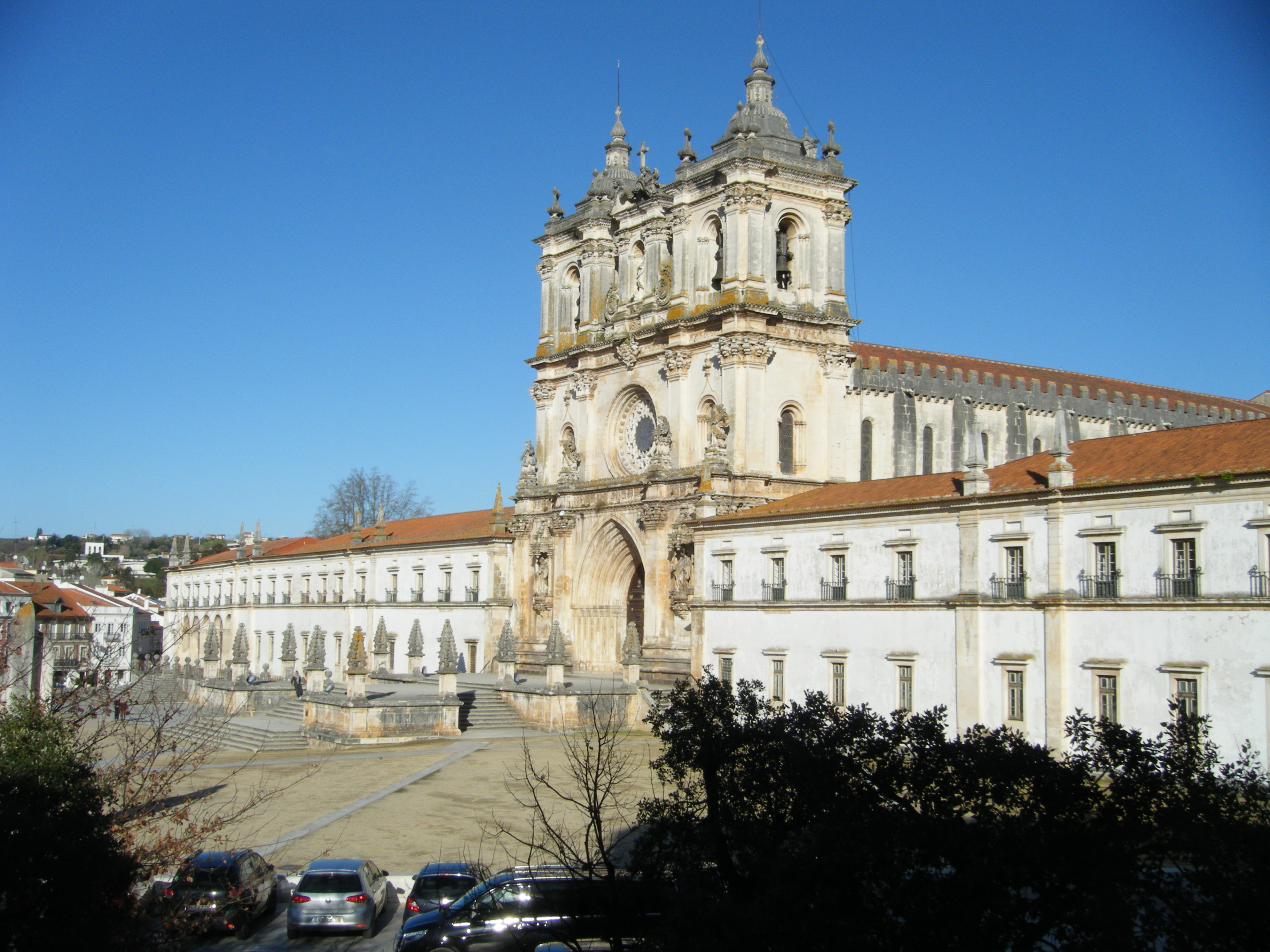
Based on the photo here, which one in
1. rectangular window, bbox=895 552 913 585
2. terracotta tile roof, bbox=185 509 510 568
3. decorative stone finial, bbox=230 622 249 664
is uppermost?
terracotta tile roof, bbox=185 509 510 568

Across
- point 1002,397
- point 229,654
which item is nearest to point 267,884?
point 1002,397

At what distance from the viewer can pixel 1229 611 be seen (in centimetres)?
2738

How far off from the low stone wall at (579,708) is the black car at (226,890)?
21117mm

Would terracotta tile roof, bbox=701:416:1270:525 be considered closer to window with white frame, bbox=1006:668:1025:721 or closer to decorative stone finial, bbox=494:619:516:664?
window with white frame, bbox=1006:668:1025:721

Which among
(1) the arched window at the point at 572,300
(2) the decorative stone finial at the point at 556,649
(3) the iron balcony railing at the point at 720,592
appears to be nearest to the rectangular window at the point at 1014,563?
(3) the iron balcony railing at the point at 720,592

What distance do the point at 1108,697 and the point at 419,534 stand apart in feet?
147

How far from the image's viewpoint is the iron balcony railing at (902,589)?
1382 inches

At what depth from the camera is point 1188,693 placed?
27.9 metres

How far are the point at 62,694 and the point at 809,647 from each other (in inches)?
974

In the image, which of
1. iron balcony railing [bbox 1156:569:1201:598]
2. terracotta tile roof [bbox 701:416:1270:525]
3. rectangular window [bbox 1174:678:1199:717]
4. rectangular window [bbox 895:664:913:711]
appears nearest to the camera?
rectangular window [bbox 1174:678:1199:717]

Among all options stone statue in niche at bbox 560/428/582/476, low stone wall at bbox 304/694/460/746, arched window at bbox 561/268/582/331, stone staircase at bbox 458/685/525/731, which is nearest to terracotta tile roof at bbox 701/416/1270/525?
stone staircase at bbox 458/685/525/731

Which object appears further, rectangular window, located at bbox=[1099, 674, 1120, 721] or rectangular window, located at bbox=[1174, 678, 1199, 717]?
rectangular window, located at bbox=[1099, 674, 1120, 721]

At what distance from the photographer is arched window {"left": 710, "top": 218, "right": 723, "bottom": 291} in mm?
50781

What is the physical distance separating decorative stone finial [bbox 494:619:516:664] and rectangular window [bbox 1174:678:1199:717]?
26.3m
